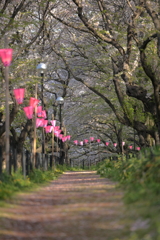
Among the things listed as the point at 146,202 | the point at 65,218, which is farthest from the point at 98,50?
the point at 65,218

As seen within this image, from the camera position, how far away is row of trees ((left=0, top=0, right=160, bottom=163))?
20766 mm

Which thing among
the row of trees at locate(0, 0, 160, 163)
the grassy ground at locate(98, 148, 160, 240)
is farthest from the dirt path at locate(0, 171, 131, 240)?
the row of trees at locate(0, 0, 160, 163)

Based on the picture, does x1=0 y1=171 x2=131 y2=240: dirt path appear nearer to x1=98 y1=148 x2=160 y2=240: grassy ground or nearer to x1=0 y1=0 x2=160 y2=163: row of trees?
x1=98 y1=148 x2=160 y2=240: grassy ground

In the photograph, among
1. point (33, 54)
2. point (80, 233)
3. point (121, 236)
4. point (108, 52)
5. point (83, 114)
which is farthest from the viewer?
point (83, 114)

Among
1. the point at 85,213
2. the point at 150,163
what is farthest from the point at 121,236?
the point at 150,163

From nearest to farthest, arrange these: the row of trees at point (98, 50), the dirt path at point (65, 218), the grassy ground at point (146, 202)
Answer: the grassy ground at point (146, 202) → the dirt path at point (65, 218) → the row of trees at point (98, 50)

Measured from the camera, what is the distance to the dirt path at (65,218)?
21.4 ft

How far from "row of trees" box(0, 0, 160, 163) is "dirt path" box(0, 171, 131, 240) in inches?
344

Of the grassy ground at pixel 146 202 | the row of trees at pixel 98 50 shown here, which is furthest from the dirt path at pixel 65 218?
the row of trees at pixel 98 50

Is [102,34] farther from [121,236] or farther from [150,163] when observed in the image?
[121,236]

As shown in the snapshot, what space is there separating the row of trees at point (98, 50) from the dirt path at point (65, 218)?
28.7 feet

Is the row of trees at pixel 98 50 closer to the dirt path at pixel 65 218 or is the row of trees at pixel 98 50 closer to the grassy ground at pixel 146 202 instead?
the grassy ground at pixel 146 202

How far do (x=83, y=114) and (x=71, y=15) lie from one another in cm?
1502

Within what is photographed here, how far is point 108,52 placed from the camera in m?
24.6
